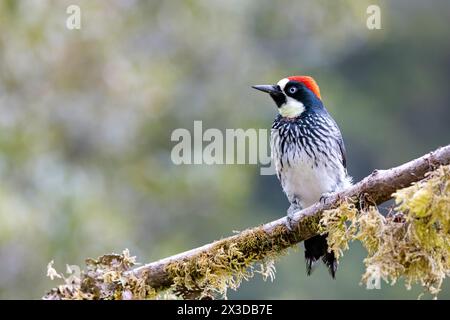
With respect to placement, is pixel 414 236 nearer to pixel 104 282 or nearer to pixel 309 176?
pixel 104 282

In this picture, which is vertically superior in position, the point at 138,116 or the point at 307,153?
the point at 138,116

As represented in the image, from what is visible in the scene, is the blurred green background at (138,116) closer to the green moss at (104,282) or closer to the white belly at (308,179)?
the white belly at (308,179)

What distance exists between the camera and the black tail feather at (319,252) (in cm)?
462

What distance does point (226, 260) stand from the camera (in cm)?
371

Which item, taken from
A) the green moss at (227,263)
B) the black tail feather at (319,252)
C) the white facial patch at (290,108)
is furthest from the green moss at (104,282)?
the white facial patch at (290,108)

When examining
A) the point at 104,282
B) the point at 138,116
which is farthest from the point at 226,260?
the point at 138,116

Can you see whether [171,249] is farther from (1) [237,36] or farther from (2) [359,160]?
(2) [359,160]

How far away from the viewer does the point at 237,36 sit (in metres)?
12.3

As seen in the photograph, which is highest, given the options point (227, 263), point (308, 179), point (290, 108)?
point (290, 108)

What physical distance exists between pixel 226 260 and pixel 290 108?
1763 mm

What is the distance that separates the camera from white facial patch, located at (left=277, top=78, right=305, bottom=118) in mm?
5195

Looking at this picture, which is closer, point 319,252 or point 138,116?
point 319,252

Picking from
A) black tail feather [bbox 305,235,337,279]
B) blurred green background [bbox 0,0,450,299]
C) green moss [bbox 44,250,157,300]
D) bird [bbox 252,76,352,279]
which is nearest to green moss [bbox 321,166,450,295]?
green moss [bbox 44,250,157,300]

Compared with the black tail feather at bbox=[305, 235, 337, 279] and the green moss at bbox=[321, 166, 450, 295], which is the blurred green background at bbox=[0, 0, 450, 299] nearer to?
the black tail feather at bbox=[305, 235, 337, 279]
